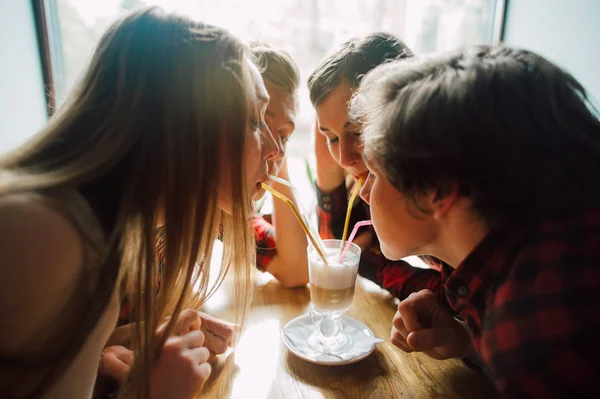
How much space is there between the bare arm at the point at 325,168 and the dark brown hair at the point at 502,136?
23.4 inches

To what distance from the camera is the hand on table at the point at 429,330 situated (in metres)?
0.71

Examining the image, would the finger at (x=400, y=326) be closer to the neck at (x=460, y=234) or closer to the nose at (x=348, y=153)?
the neck at (x=460, y=234)

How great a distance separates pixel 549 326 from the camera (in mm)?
454

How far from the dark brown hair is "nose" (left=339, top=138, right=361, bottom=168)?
368 mm

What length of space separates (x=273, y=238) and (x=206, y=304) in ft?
0.91

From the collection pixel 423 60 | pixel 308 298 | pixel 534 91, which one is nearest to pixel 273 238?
pixel 308 298

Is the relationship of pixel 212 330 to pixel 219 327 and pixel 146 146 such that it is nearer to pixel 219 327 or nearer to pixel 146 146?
pixel 219 327

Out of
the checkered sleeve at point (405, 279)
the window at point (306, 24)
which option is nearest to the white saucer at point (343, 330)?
the checkered sleeve at point (405, 279)

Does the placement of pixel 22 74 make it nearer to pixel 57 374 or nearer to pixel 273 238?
pixel 273 238

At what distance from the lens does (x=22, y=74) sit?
1704 mm

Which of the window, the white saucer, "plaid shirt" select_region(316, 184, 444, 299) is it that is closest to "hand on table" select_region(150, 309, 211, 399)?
the white saucer

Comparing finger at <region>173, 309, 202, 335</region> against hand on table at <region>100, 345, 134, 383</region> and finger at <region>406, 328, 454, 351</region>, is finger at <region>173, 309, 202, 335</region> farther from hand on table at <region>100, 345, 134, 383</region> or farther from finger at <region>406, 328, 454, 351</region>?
finger at <region>406, 328, 454, 351</region>

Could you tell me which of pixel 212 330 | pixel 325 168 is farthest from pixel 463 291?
pixel 325 168

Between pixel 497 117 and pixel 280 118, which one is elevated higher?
pixel 497 117
